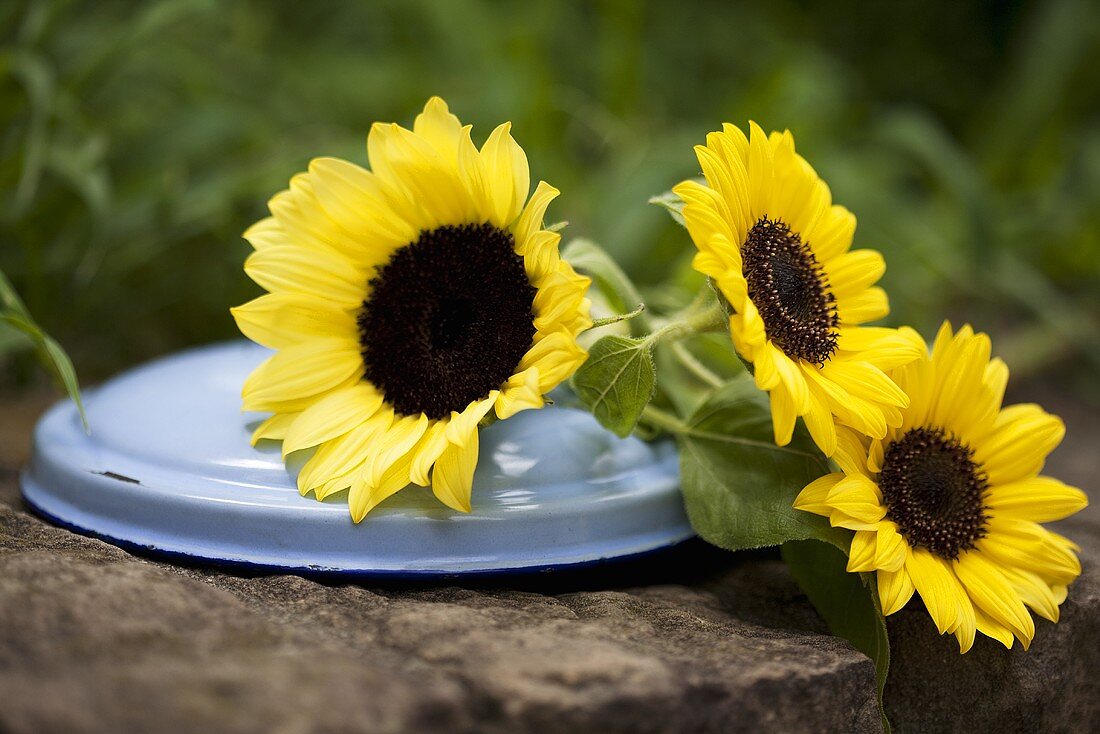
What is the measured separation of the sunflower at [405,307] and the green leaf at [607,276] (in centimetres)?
7

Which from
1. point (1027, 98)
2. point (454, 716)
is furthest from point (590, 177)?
point (454, 716)

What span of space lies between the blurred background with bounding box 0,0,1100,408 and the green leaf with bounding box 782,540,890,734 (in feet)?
1.05

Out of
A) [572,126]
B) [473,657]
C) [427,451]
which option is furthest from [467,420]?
[572,126]

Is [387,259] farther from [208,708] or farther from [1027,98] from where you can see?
[1027,98]

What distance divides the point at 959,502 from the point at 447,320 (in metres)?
0.32

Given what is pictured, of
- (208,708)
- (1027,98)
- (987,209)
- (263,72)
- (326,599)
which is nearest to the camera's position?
(208,708)

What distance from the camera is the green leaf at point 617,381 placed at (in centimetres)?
58

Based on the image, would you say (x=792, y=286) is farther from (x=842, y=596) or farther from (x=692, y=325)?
(x=842, y=596)

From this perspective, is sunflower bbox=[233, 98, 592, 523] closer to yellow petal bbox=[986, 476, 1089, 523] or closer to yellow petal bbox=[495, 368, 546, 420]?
yellow petal bbox=[495, 368, 546, 420]

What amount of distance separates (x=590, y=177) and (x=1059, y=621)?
1.10 meters

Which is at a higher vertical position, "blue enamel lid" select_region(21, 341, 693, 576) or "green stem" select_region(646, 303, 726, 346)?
"green stem" select_region(646, 303, 726, 346)

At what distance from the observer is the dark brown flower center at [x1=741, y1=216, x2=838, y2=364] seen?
55cm

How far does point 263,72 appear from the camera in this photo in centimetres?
151

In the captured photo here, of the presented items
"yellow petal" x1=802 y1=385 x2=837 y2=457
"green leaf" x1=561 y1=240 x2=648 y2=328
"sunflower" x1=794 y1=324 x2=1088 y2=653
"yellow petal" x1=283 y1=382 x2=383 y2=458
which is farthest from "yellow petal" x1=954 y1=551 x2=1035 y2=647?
"yellow petal" x1=283 y1=382 x2=383 y2=458
